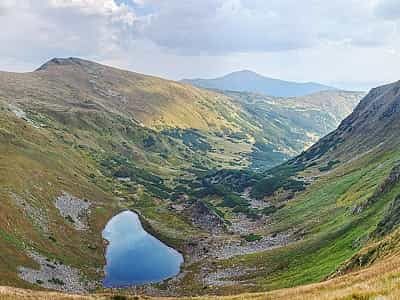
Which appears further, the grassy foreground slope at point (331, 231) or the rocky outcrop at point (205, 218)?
the rocky outcrop at point (205, 218)

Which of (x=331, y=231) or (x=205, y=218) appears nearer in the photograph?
(x=331, y=231)

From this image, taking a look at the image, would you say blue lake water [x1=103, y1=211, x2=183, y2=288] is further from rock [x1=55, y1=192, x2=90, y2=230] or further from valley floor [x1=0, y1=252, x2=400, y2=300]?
valley floor [x1=0, y1=252, x2=400, y2=300]

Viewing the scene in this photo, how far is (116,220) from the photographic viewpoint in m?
160

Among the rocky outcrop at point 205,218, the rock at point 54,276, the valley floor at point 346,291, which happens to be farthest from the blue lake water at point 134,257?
the valley floor at point 346,291

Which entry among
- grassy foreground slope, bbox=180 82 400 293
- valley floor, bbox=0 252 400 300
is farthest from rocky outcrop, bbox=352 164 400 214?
valley floor, bbox=0 252 400 300

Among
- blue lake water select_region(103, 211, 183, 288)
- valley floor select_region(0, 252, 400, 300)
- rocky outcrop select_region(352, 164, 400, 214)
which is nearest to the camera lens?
valley floor select_region(0, 252, 400, 300)

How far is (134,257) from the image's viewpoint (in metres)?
127

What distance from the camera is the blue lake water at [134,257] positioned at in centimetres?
11111

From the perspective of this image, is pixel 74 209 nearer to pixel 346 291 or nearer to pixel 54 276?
pixel 54 276

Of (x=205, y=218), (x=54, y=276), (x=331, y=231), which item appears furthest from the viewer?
Answer: (x=205, y=218)

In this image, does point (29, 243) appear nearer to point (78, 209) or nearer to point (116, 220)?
point (78, 209)

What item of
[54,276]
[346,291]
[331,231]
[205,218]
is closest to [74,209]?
[54,276]

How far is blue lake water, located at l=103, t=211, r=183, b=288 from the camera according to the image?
4374 inches

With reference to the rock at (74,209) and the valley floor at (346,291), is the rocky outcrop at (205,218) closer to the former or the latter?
the rock at (74,209)
